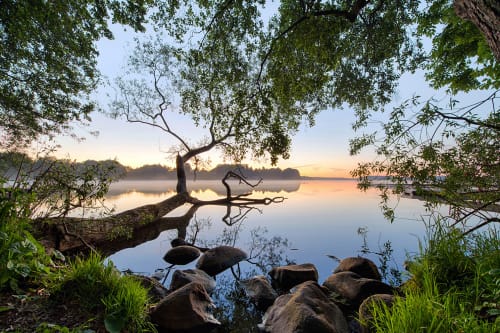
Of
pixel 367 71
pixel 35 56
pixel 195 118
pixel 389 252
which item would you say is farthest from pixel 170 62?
pixel 389 252

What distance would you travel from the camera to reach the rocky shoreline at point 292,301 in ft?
10.4

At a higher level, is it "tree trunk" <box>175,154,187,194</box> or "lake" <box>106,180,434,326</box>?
"tree trunk" <box>175,154,187,194</box>

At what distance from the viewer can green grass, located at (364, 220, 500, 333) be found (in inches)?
71.3

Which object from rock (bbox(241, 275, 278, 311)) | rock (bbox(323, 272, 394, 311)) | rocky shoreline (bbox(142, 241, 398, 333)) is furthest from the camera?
rock (bbox(241, 275, 278, 311))

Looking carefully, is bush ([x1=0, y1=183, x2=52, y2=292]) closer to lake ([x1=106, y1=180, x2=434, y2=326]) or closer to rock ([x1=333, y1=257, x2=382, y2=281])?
lake ([x1=106, y1=180, x2=434, y2=326])

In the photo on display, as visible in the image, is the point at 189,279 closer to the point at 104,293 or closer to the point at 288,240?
the point at 104,293

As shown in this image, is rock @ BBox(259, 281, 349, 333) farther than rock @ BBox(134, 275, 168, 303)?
No

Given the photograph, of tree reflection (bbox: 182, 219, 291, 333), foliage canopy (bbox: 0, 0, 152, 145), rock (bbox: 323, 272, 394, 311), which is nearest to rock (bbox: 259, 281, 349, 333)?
tree reflection (bbox: 182, 219, 291, 333)

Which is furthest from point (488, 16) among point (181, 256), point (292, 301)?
point (181, 256)

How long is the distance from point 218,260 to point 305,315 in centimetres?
374

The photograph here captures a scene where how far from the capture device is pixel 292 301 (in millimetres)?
3402

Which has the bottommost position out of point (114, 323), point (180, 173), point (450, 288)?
point (114, 323)

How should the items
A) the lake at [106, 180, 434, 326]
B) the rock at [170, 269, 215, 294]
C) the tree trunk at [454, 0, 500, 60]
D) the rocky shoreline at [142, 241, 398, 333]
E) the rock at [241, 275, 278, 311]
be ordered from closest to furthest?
the tree trunk at [454, 0, 500, 60], the rocky shoreline at [142, 241, 398, 333], the rock at [241, 275, 278, 311], the rock at [170, 269, 215, 294], the lake at [106, 180, 434, 326]

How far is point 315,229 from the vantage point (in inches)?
434
